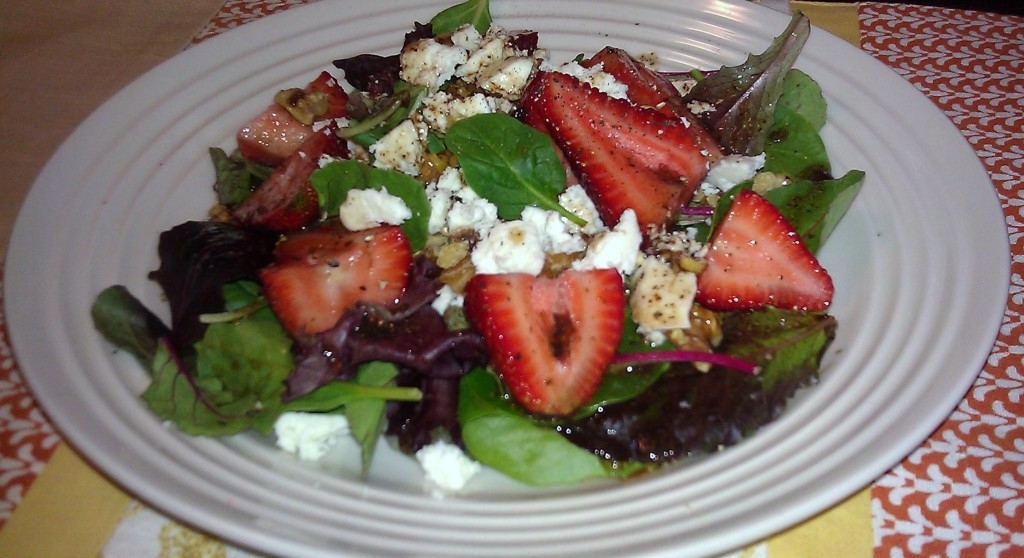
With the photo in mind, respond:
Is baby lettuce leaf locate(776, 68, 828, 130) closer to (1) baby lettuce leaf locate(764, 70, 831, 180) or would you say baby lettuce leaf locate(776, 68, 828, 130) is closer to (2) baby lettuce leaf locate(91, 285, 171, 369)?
(1) baby lettuce leaf locate(764, 70, 831, 180)

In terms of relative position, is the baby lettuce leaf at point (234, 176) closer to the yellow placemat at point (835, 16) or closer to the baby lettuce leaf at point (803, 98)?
the baby lettuce leaf at point (803, 98)

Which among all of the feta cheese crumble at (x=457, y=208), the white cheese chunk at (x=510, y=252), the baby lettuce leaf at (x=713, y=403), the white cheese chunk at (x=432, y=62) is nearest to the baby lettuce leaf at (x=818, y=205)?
the baby lettuce leaf at (x=713, y=403)

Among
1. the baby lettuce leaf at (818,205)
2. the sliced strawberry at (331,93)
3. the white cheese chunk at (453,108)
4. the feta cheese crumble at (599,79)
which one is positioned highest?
the feta cheese crumble at (599,79)

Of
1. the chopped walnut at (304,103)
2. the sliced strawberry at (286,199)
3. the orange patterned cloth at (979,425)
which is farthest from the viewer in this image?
the chopped walnut at (304,103)

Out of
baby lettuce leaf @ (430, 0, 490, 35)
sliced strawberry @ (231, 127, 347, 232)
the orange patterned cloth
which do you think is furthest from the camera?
baby lettuce leaf @ (430, 0, 490, 35)

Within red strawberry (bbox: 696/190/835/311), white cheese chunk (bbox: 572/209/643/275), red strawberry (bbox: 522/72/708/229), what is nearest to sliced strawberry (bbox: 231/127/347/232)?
red strawberry (bbox: 522/72/708/229)

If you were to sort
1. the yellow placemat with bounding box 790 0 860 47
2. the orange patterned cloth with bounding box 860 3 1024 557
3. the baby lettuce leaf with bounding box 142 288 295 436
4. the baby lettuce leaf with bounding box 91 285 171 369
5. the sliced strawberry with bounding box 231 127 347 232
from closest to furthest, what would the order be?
the orange patterned cloth with bounding box 860 3 1024 557 < the baby lettuce leaf with bounding box 142 288 295 436 < the baby lettuce leaf with bounding box 91 285 171 369 < the sliced strawberry with bounding box 231 127 347 232 < the yellow placemat with bounding box 790 0 860 47

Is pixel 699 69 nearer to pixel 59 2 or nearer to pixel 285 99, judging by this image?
pixel 285 99

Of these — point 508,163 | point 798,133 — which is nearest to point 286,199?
point 508,163
